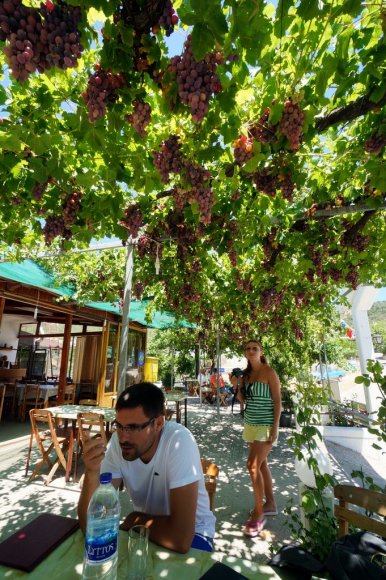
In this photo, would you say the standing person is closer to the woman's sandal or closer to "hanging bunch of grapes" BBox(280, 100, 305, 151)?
the woman's sandal

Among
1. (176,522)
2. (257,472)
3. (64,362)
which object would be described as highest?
(64,362)

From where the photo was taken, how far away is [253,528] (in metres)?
3.47

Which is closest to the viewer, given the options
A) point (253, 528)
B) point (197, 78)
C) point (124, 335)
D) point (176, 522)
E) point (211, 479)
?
point (197, 78)

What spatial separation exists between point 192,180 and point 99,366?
9831 millimetres

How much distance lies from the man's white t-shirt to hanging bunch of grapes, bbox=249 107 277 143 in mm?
2119

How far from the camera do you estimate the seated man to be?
170cm

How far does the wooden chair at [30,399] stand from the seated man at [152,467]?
810cm

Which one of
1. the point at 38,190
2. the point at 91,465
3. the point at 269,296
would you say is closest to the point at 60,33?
the point at 38,190

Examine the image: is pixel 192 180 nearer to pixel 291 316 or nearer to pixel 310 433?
pixel 310 433

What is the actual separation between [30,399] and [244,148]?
32.6ft

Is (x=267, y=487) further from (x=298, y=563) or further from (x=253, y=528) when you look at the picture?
(x=298, y=563)

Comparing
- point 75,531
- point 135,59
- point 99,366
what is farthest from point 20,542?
point 99,366

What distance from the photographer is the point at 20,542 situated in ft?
4.86

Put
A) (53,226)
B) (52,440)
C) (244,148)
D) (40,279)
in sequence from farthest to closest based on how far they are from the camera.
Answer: (40,279) → (52,440) → (53,226) → (244,148)
